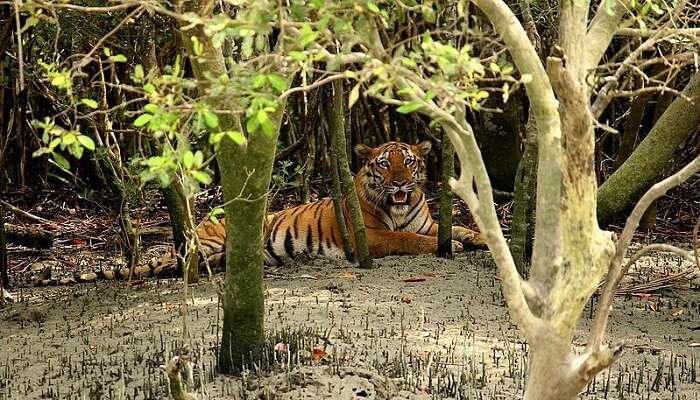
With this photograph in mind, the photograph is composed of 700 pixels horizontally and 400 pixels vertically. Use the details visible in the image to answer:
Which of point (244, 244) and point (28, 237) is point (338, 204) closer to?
point (244, 244)

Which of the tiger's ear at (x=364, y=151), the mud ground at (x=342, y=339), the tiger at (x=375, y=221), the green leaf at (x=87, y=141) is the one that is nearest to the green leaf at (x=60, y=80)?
the green leaf at (x=87, y=141)

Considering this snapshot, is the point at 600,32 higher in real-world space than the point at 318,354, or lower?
higher

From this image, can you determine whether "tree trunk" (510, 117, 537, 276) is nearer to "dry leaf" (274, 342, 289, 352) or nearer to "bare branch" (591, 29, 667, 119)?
"dry leaf" (274, 342, 289, 352)

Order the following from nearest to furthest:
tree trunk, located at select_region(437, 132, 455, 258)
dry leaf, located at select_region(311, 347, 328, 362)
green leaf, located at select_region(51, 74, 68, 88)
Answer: green leaf, located at select_region(51, 74, 68, 88), dry leaf, located at select_region(311, 347, 328, 362), tree trunk, located at select_region(437, 132, 455, 258)

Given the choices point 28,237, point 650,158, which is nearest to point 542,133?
point 650,158

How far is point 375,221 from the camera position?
9.59 metres

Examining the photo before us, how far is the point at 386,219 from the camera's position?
960cm

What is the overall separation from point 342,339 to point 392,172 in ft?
12.1

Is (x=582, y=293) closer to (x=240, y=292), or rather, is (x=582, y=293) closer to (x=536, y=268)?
(x=536, y=268)

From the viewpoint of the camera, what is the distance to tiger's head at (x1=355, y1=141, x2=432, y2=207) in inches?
376

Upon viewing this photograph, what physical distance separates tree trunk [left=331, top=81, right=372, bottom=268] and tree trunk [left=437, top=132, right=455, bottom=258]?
0.66 metres

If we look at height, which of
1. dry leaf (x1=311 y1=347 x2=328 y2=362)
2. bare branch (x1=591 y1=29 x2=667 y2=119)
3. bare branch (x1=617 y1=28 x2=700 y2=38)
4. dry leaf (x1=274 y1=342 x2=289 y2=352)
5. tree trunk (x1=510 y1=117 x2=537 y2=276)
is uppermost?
bare branch (x1=617 y1=28 x2=700 y2=38)

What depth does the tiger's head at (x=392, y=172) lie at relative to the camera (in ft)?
31.3

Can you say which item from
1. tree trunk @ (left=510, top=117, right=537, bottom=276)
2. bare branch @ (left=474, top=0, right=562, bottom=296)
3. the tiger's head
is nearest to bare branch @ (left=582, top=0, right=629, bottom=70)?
bare branch @ (left=474, top=0, right=562, bottom=296)
